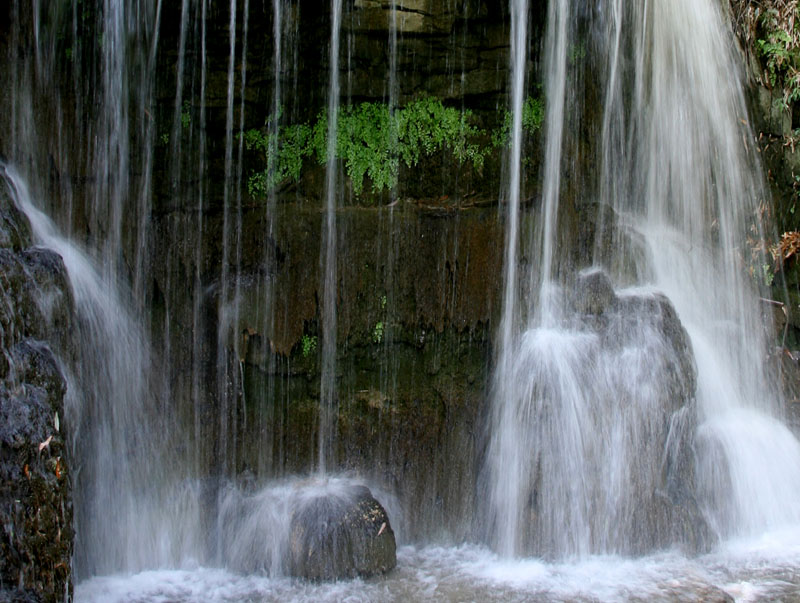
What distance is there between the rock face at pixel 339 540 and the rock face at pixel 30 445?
1.70 m

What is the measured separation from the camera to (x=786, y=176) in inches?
306

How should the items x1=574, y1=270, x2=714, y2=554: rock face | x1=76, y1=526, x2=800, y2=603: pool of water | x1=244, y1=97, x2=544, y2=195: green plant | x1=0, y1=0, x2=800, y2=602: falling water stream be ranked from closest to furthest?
x1=76, y1=526, x2=800, y2=603: pool of water, x1=0, y1=0, x2=800, y2=602: falling water stream, x1=574, y1=270, x2=714, y2=554: rock face, x1=244, y1=97, x2=544, y2=195: green plant

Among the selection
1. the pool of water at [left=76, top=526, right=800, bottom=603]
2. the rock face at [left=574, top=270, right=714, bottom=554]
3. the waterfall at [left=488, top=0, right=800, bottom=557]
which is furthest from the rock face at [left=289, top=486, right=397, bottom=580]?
the rock face at [left=574, top=270, right=714, bottom=554]

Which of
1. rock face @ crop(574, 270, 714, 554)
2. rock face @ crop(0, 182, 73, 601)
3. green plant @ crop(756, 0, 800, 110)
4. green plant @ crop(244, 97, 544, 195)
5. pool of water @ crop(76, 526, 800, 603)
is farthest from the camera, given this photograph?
green plant @ crop(756, 0, 800, 110)

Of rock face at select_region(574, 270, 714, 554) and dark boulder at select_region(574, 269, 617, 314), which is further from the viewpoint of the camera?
dark boulder at select_region(574, 269, 617, 314)

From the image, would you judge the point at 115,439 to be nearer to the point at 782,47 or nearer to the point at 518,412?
the point at 518,412

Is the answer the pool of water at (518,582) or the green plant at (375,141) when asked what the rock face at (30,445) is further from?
the green plant at (375,141)

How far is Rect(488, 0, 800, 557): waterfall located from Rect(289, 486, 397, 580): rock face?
93cm

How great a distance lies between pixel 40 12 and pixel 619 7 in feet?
14.6

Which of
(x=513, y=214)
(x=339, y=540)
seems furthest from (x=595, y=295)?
(x=339, y=540)

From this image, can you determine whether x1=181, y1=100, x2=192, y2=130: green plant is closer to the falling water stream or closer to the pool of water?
the falling water stream

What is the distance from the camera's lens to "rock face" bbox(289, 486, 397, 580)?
5.78 meters

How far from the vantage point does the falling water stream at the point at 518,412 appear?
5.89 m

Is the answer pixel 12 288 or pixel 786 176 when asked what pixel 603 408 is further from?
pixel 12 288
